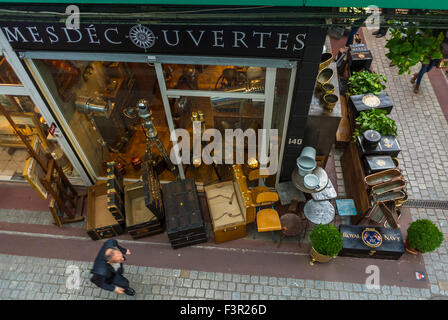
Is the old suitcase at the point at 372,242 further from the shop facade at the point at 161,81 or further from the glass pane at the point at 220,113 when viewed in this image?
the glass pane at the point at 220,113

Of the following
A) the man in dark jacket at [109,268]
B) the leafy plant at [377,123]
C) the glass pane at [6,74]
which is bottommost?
the man in dark jacket at [109,268]

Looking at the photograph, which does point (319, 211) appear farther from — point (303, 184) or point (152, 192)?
point (152, 192)

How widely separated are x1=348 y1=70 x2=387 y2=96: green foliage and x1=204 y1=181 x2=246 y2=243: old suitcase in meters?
4.14

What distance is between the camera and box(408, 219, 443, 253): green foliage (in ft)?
20.6

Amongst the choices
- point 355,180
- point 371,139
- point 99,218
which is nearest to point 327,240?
point 355,180

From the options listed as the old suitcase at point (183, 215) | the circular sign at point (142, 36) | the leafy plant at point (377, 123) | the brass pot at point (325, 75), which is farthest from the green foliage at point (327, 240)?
the circular sign at point (142, 36)

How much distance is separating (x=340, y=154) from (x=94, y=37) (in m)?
6.47

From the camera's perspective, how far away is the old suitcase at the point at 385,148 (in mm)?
7152

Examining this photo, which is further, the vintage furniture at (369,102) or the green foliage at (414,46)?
the vintage furniture at (369,102)

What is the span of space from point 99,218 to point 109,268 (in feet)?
6.21

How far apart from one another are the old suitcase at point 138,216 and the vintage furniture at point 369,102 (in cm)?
547

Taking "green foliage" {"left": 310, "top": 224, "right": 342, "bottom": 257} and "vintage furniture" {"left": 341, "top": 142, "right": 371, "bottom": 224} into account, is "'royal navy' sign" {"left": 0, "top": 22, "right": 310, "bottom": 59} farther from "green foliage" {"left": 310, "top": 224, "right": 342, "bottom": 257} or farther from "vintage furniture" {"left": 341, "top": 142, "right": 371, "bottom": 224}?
"vintage furniture" {"left": 341, "top": 142, "right": 371, "bottom": 224}
